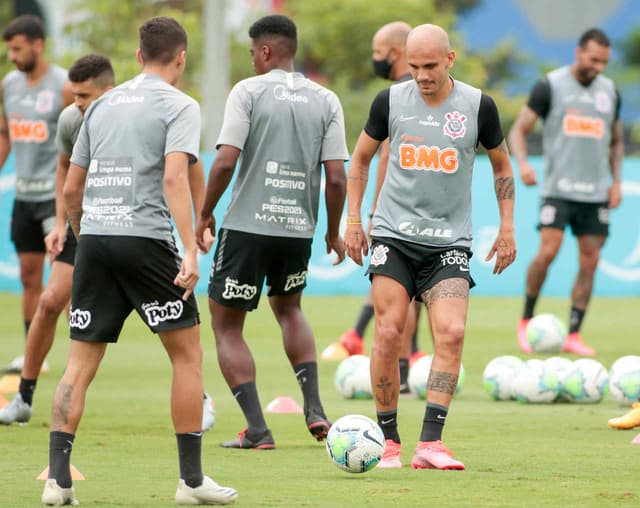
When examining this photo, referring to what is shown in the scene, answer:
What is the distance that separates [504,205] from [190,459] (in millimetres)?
2511

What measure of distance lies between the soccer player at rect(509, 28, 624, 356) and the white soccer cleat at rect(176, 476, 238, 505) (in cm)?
807

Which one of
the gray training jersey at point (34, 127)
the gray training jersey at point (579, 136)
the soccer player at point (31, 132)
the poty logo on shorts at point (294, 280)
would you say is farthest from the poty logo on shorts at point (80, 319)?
the gray training jersey at point (579, 136)

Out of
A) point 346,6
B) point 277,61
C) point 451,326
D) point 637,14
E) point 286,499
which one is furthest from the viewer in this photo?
point 637,14

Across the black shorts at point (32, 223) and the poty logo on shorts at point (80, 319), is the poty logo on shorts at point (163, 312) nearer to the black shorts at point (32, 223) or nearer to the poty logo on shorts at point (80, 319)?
the poty logo on shorts at point (80, 319)

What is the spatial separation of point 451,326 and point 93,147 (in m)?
2.13

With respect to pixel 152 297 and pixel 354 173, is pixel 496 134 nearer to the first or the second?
pixel 354 173

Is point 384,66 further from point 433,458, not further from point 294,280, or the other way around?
point 433,458

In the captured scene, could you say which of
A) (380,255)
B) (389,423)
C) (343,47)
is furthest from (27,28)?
(343,47)

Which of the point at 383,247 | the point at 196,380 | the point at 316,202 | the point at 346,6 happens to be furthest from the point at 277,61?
the point at 346,6

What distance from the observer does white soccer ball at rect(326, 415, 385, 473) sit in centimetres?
745

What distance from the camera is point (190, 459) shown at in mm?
6809

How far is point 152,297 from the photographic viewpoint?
689 cm

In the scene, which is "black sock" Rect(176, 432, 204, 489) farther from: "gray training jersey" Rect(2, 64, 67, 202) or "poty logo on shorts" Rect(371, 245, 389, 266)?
"gray training jersey" Rect(2, 64, 67, 202)

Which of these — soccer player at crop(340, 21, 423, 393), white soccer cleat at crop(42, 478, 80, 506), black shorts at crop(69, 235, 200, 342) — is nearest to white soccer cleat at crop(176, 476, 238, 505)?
white soccer cleat at crop(42, 478, 80, 506)
